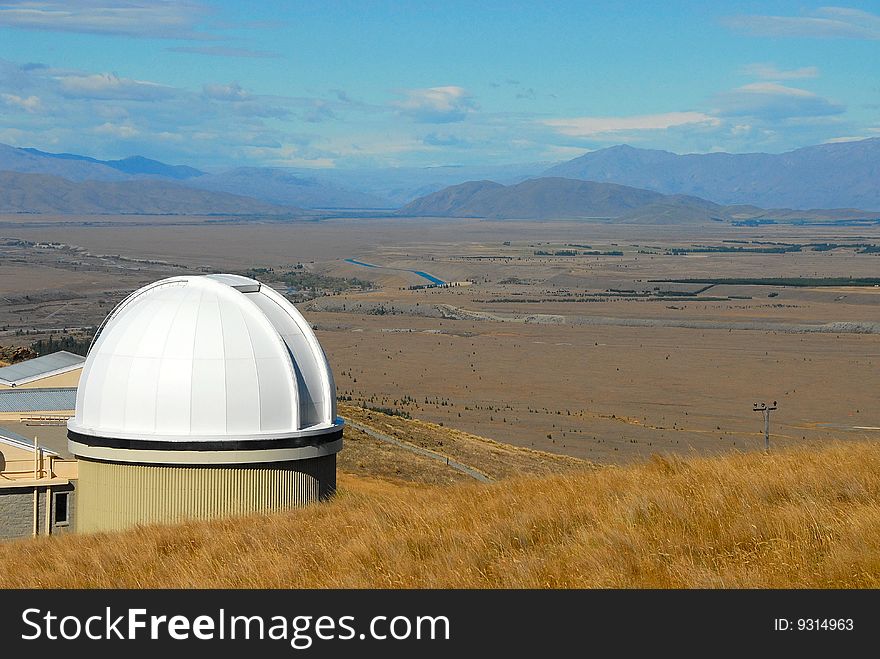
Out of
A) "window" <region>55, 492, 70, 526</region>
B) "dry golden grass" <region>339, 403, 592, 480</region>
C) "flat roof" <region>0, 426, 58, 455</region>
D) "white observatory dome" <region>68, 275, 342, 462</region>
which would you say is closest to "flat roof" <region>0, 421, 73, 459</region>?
"flat roof" <region>0, 426, 58, 455</region>

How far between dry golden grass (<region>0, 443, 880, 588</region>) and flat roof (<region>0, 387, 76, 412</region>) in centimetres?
1001

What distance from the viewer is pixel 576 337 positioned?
238ft

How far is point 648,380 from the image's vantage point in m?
55.0

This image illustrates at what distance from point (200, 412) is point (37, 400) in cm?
1033

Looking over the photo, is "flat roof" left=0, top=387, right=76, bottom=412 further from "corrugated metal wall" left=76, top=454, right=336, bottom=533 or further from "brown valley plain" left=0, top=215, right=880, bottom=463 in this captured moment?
"brown valley plain" left=0, top=215, right=880, bottom=463

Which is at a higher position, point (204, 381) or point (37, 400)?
point (204, 381)

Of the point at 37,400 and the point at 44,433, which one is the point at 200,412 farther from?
the point at 37,400

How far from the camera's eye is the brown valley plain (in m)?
43.9

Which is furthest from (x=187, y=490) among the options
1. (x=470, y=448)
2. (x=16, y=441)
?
(x=470, y=448)

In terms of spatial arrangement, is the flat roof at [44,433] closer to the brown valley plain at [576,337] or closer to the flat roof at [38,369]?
the flat roof at [38,369]

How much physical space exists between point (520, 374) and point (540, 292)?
51511 mm

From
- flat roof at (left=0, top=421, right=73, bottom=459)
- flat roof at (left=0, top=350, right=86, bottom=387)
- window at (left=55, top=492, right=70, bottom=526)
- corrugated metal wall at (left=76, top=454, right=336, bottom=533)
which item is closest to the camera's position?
corrugated metal wall at (left=76, top=454, right=336, bottom=533)
